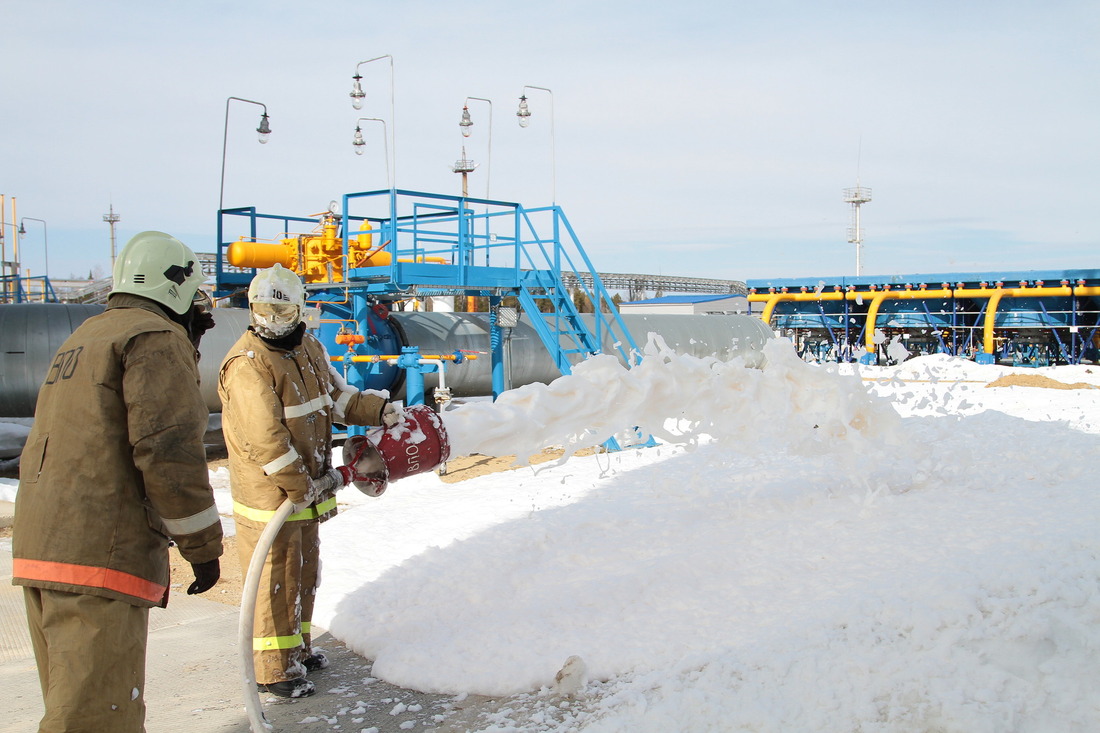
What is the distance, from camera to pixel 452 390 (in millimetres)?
14328

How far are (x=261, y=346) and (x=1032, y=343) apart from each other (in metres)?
25.8

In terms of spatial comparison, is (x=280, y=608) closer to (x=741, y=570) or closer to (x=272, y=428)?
(x=272, y=428)

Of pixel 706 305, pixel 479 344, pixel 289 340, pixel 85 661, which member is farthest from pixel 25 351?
pixel 706 305

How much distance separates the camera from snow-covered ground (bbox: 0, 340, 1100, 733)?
330cm

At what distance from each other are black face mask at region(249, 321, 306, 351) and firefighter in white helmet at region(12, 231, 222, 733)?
1.23 metres

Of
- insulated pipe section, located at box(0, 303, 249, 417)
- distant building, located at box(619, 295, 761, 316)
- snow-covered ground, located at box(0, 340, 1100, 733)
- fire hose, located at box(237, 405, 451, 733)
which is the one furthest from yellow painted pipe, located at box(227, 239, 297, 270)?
distant building, located at box(619, 295, 761, 316)

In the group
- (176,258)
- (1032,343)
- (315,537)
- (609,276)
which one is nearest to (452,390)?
(315,537)

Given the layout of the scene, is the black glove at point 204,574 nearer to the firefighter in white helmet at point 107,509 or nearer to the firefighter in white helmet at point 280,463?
the firefighter in white helmet at point 107,509

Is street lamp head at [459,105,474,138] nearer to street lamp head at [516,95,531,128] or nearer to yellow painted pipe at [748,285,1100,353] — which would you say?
street lamp head at [516,95,531,128]

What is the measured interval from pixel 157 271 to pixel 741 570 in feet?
10.6

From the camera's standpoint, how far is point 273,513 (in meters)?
3.95

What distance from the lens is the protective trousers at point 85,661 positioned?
2.58 m

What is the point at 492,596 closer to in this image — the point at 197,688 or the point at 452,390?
the point at 197,688

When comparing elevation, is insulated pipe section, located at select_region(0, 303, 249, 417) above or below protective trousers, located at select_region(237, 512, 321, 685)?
Result: above
